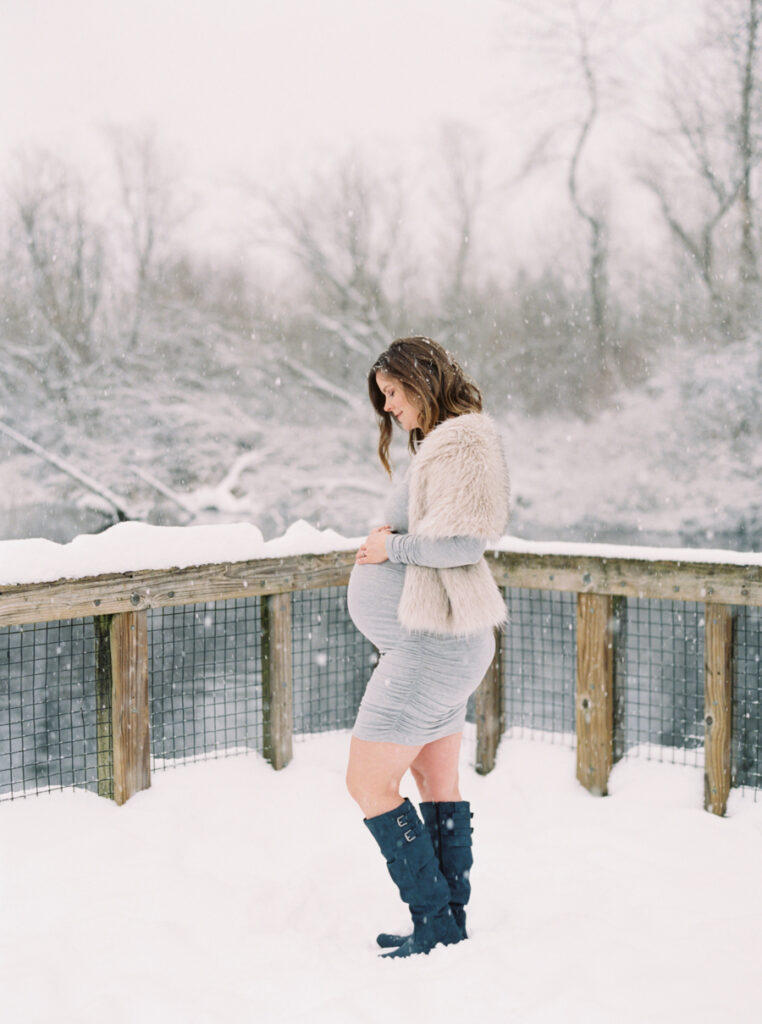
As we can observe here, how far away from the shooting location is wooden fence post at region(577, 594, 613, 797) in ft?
11.1

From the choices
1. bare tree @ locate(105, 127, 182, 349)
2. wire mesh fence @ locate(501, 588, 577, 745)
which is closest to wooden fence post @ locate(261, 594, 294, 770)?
wire mesh fence @ locate(501, 588, 577, 745)

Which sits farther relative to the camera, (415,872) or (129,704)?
(129,704)

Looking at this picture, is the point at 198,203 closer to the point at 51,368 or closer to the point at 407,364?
the point at 51,368

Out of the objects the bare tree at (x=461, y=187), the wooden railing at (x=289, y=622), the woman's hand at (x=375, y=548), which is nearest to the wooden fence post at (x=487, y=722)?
the wooden railing at (x=289, y=622)

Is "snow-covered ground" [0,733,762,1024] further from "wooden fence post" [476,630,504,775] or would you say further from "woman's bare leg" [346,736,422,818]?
"woman's bare leg" [346,736,422,818]

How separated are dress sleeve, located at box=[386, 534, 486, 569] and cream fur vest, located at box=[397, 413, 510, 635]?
0.02m

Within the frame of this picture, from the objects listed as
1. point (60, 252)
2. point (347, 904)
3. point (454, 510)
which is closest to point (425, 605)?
point (454, 510)

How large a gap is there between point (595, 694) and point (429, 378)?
5.91ft

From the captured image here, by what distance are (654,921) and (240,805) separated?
5.09 feet

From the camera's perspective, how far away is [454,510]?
2020mm

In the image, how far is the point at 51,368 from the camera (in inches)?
484

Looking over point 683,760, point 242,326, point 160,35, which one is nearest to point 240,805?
point 683,760

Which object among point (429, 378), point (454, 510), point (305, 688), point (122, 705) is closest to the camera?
point (454, 510)

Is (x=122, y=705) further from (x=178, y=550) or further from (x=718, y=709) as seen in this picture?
(x=718, y=709)
